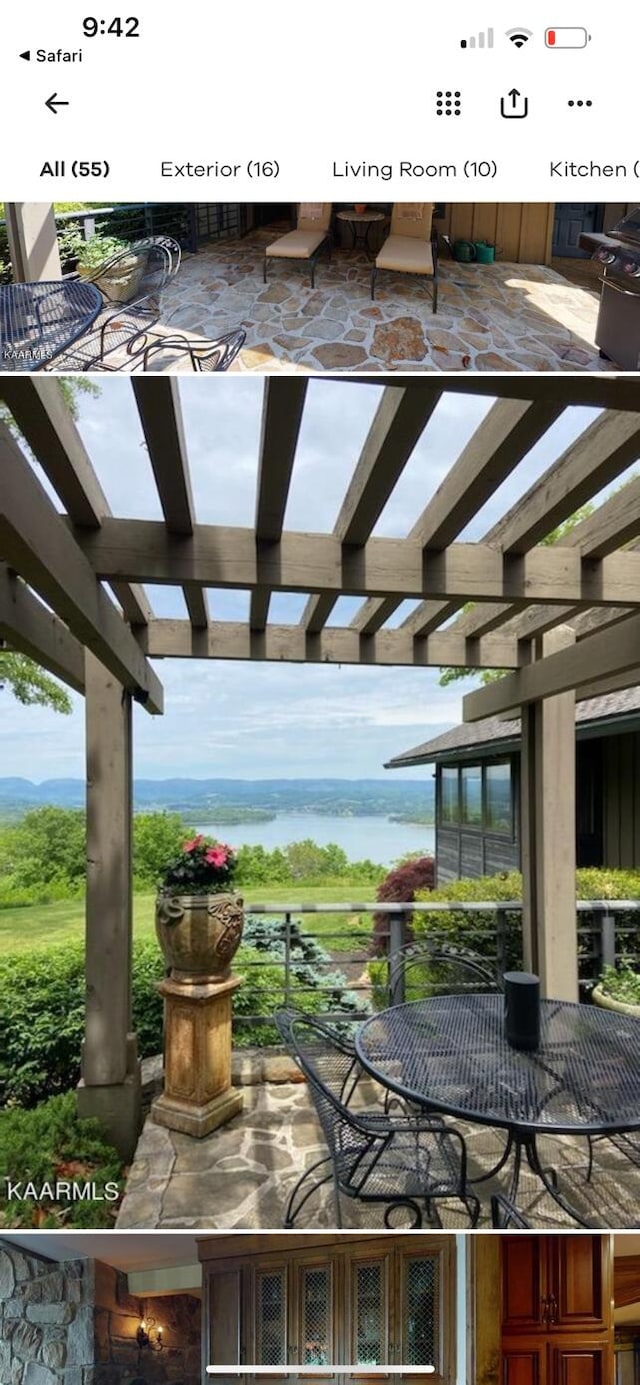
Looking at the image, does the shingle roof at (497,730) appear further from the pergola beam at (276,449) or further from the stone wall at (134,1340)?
the stone wall at (134,1340)

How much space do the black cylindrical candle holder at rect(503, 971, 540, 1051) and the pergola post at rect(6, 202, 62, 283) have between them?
82.6 inches

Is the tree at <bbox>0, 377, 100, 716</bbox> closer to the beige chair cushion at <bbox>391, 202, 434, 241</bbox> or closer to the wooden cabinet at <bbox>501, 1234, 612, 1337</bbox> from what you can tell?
the beige chair cushion at <bbox>391, 202, 434, 241</bbox>

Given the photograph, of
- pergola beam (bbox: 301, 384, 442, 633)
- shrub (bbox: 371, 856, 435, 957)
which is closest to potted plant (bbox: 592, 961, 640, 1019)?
pergola beam (bbox: 301, 384, 442, 633)

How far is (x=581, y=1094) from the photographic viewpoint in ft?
6.58

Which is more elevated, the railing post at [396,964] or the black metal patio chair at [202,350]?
the black metal patio chair at [202,350]

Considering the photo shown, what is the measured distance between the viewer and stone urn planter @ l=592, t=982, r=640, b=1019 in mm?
3414

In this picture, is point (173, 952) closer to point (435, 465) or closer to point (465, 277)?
point (435, 465)

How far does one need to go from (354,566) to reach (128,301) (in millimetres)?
878

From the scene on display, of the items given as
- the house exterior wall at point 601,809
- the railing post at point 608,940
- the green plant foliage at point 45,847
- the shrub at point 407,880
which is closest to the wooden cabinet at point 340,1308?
the railing post at point 608,940

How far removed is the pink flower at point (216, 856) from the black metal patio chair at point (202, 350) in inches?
77.6
